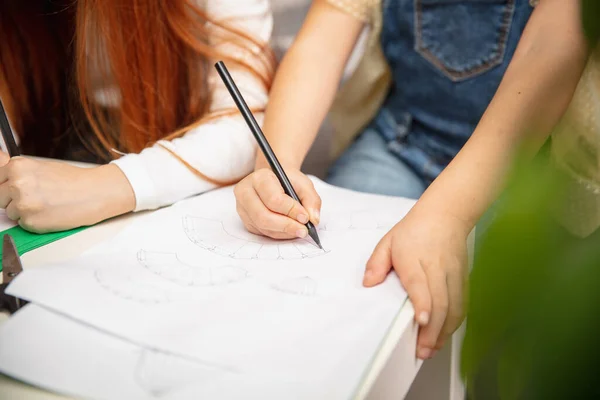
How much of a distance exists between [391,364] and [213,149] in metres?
0.32

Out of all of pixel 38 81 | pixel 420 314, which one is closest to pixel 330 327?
pixel 420 314

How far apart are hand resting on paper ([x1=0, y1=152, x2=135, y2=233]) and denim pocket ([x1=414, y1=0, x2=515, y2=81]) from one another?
430 millimetres

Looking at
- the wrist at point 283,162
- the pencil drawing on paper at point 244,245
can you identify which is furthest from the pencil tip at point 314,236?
the wrist at point 283,162

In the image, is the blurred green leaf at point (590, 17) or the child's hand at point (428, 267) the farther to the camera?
the child's hand at point (428, 267)

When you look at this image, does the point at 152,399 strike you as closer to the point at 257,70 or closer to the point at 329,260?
the point at 329,260

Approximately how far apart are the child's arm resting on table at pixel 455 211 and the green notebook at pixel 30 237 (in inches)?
10.5

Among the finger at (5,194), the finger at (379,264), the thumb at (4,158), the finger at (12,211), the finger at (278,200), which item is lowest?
the finger at (379,264)

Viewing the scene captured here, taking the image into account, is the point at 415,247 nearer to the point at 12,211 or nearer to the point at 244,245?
the point at 244,245

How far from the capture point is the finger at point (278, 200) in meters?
0.38

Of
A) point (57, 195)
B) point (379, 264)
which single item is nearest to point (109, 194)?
point (57, 195)

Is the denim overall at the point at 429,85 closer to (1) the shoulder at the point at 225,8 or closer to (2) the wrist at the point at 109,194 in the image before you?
(1) the shoulder at the point at 225,8

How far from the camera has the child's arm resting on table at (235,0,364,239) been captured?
1.26 ft

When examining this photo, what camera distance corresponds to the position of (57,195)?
418 mm

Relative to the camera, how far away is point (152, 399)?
23 centimetres
